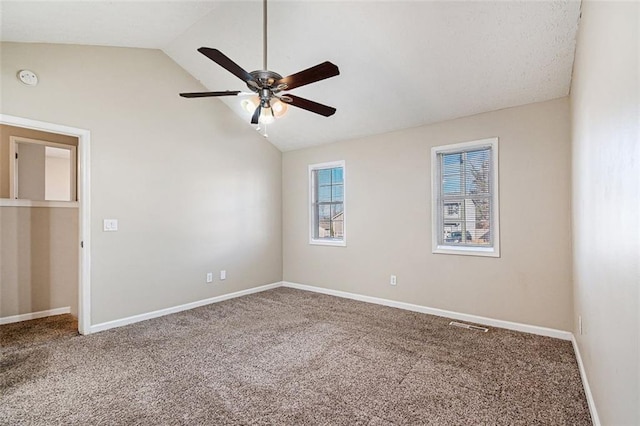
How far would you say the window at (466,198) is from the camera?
366cm

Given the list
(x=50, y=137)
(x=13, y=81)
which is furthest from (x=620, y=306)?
(x=50, y=137)

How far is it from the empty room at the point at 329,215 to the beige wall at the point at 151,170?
2cm

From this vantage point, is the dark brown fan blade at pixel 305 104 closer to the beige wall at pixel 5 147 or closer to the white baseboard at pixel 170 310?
the white baseboard at pixel 170 310

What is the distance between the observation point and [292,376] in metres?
2.47

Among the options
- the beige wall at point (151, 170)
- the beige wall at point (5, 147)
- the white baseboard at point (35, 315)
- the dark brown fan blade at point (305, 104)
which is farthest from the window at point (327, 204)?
the beige wall at point (5, 147)

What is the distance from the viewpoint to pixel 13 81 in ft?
9.68

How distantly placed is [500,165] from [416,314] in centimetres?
202

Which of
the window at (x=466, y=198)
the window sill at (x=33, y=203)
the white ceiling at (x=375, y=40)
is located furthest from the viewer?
the window sill at (x=33, y=203)

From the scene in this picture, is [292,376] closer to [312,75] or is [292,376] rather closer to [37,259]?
[312,75]

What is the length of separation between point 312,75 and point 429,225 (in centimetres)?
253

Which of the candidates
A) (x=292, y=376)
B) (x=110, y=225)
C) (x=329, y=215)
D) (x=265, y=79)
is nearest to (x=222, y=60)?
(x=265, y=79)

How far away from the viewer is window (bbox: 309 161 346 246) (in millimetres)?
5098

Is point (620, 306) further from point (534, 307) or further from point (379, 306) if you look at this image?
point (379, 306)

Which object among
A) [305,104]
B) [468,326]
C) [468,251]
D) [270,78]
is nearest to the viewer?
[270,78]
